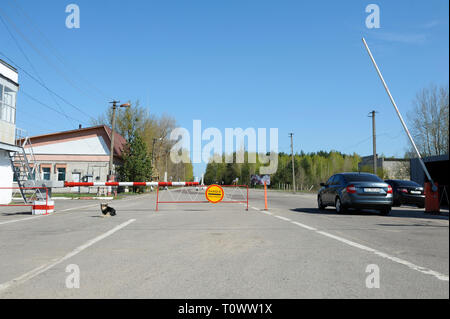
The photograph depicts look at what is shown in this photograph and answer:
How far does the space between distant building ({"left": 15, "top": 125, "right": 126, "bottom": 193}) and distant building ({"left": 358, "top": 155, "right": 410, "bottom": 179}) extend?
3574cm

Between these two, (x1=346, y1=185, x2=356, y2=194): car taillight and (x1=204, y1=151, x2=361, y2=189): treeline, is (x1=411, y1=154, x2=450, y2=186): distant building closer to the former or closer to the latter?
(x1=346, y1=185, x2=356, y2=194): car taillight

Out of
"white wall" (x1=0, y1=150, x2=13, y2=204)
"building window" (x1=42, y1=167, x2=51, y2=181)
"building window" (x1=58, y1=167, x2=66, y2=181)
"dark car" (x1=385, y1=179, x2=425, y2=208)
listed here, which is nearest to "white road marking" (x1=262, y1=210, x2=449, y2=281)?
"dark car" (x1=385, y1=179, x2=425, y2=208)

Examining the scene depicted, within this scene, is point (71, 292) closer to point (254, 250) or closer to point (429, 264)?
point (254, 250)

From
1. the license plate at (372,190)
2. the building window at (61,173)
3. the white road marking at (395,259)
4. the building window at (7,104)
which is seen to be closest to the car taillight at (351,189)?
the license plate at (372,190)

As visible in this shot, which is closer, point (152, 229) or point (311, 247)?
point (311, 247)

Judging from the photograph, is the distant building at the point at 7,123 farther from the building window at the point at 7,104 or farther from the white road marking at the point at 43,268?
the white road marking at the point at 43,268

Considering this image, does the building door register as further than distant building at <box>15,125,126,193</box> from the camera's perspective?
No

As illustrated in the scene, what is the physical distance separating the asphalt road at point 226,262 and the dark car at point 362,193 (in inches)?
146

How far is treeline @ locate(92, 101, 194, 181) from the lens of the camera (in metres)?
45.5

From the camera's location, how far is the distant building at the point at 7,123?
21.6 metres

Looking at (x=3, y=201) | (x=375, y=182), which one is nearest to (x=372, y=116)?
(x=375, y=182)

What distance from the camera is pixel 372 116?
4906cm

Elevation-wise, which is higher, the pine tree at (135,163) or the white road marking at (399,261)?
the pine tree at (135,163)
